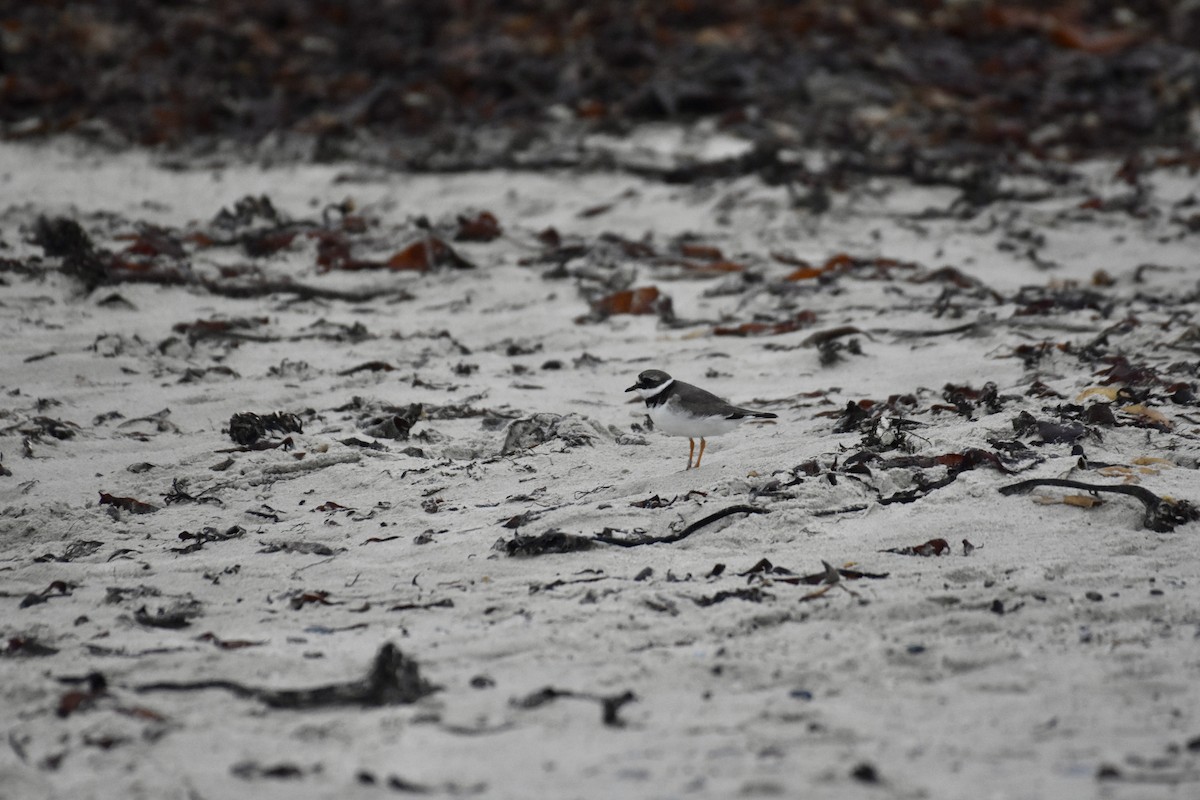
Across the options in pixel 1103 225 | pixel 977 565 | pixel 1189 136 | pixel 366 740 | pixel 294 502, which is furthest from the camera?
pixel 1189 136

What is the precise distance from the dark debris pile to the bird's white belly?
191 inches

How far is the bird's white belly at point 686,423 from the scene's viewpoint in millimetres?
4070

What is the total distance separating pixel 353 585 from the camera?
10.8ft

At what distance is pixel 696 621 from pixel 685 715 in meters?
0.48

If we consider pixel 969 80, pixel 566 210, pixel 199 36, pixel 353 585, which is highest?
pixel 199 36

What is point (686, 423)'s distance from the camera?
4.07m

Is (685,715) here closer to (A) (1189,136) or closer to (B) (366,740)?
(B) (366,740)

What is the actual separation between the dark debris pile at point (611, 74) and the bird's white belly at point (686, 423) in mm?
4858

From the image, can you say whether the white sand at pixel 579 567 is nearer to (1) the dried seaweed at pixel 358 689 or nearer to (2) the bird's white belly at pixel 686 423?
(1) the dried seaweed at pixel 358 689

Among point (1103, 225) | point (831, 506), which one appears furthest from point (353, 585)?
point (1103, 225)

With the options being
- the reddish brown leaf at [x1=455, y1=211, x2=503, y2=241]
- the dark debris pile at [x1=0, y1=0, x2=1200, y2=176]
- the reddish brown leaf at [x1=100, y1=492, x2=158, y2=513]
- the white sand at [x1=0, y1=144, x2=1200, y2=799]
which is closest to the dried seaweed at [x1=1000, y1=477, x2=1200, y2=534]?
the white sand at [x1=0, y1=144, x2=1200, y2=799]

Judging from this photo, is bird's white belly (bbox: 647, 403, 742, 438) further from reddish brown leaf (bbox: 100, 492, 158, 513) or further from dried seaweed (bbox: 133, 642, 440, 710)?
reddish brown leaf (bbox: 100, 492, 158, 513)

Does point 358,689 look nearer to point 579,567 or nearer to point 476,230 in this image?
point 579,567

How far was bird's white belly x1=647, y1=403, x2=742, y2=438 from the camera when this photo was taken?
4.07 metres
